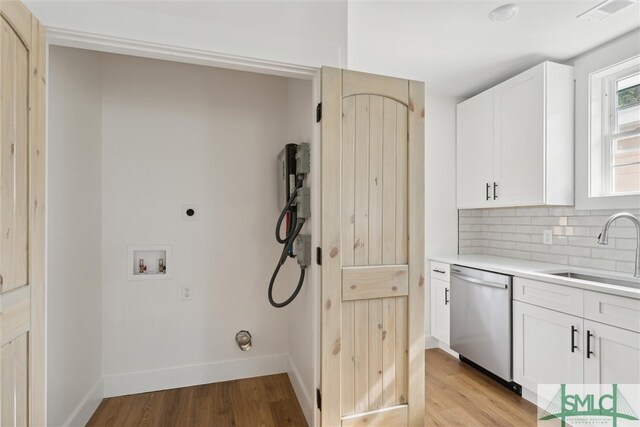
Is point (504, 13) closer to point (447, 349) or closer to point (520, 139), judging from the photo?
Answer: point (520, 139)

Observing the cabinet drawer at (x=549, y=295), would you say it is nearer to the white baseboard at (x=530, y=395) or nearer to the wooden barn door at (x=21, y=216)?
the white baseboard at (x=530, y=395)

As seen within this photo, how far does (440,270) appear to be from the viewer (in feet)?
10.3

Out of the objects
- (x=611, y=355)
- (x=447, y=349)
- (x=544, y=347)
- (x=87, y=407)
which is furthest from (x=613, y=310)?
(x=87, y=407)

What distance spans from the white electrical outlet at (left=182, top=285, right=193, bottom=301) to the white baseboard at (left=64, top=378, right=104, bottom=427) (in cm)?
75

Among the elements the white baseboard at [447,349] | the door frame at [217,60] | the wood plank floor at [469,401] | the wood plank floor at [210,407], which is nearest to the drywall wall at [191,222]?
the wood plank floor at [210,407]

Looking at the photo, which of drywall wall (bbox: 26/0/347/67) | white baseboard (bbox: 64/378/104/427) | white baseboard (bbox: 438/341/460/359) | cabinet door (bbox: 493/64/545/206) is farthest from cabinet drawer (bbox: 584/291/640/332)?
white baseboard (bbox: 64/378/104/427)

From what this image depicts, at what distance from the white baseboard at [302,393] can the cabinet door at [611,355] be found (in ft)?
5.37

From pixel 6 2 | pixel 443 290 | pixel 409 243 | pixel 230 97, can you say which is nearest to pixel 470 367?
pixel 443 290

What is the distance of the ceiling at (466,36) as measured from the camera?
196 centimetres

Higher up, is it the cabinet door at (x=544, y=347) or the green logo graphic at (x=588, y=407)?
the cabinet door at (x=544, y=347)

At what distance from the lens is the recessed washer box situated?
2.43m

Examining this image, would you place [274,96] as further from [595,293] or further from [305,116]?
[595,293]

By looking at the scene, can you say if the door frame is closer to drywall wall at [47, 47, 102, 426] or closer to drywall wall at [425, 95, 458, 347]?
drywall wall at [47, 47, 102, 426]

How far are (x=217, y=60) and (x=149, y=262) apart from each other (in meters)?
1.60
